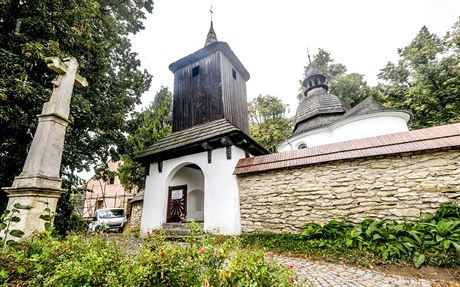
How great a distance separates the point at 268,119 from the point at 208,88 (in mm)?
16465

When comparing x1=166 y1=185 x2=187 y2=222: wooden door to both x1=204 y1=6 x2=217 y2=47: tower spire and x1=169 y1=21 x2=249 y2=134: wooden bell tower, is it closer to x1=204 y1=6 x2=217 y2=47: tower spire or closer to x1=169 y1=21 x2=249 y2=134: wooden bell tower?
x1=169 y1=21 x2=249 y2=134: wooden bell tower

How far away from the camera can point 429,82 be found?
51.9 feet

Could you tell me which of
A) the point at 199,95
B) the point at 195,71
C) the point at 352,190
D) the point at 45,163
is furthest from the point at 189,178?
the point at 352,190

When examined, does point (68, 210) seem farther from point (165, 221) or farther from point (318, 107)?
point (318, 107)

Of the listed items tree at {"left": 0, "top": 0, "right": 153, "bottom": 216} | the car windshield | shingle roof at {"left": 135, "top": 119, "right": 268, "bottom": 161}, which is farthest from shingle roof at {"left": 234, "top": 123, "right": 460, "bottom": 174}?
the car windshield

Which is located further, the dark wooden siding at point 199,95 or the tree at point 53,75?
the dark wooden siding at point 199,95

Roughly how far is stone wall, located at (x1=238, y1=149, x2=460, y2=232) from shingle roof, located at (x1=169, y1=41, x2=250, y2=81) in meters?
6.49

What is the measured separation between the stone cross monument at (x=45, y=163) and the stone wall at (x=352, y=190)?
5093 mm

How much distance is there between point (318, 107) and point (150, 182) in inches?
476

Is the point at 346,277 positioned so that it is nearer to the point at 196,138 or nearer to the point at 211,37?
the point at 196,138

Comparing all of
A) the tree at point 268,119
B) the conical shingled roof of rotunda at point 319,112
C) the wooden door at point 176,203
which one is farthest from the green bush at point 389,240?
the tree at point 268,119

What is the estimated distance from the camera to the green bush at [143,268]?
196 cm

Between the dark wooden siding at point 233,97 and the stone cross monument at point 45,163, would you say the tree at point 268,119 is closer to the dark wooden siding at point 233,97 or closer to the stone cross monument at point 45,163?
the dark wooden siding at point 233,97

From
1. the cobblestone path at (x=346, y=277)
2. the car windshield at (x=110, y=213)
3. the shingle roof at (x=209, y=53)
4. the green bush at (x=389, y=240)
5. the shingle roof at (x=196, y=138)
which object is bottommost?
the cobblestone path at (x=346, y=277)
